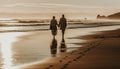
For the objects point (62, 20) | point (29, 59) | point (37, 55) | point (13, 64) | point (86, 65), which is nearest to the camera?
point (86, 65)

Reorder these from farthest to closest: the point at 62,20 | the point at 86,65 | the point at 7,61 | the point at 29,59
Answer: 1. the point at 62,20
2. the point at 29,59
3. the point at 7,61
4. the point at 86,65

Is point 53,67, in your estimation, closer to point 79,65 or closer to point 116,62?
point 79,65

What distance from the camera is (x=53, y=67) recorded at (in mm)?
13414

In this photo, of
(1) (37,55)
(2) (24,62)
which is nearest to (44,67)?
(2) (24,62)

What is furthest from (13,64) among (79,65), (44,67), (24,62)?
(79,65)

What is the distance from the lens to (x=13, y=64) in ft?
48.6

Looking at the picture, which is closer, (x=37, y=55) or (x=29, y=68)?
(x=29, y=68)

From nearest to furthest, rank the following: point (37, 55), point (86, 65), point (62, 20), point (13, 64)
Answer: point (86, 65), point (13, 64), point (37, 55), point (62, 20)

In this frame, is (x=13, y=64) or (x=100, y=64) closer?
(x=100, y=64)

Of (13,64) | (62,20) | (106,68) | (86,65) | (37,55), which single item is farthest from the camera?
(62,20)

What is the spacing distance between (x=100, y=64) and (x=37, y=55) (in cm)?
537

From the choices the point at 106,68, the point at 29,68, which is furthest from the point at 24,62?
the point at 106,68

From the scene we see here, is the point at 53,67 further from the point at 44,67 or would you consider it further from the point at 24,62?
the point at 24,62

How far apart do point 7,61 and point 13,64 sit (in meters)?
1.06
